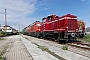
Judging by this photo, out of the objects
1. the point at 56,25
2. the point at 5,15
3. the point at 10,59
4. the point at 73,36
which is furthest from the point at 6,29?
the point at 10,59

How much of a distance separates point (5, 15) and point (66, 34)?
44192 millimetres

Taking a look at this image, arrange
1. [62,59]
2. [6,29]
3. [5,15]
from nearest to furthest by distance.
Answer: [62,59], [6,29], [5,15]

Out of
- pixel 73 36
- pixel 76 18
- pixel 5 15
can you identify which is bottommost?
pixel 73 36

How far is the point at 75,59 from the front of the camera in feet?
18.8

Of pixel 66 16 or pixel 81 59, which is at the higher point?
pixel 66 16

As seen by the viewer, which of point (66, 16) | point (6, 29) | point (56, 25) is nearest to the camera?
point (66, 16)

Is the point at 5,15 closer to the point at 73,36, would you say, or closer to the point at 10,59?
the point at 73,36

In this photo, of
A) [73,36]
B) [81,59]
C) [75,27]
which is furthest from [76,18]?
[81,59]

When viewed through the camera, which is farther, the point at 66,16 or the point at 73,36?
the point at 66,16

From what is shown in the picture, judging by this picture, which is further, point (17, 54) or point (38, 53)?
point (38, 53)

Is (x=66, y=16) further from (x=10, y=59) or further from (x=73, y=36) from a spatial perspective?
(x=10, y=59)

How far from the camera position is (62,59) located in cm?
570

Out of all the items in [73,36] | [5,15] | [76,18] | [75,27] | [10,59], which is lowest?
[10,59]

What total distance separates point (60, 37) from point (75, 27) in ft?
6.35
